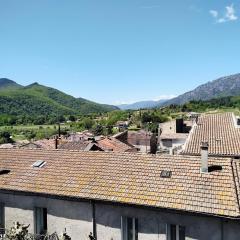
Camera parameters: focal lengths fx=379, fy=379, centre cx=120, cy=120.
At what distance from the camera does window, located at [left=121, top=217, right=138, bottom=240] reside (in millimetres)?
15750

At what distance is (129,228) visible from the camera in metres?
15.9

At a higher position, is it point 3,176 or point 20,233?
point 3,176

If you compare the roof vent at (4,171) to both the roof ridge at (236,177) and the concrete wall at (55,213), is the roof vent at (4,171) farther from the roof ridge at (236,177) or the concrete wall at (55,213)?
the roof ridge at (236,177)

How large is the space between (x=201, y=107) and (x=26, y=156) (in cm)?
17796

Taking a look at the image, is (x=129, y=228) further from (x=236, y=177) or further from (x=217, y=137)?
(x=217, y=137)

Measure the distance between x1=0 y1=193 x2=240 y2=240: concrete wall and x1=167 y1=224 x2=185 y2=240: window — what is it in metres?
0.20

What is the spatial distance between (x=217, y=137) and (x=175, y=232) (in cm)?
1599

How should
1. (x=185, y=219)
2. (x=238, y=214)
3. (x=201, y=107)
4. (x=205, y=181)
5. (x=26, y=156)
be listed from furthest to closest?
(x=201, y=107)
(x=26, y=156)
(x=205, y=181)
(x=185, y=219)
(x=238, y=214)

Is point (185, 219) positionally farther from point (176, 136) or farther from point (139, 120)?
point (139, 120)

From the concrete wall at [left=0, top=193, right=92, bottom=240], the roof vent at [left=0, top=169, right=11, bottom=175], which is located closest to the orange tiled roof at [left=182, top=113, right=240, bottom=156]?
the concrete wall at [left=0, top=193, right=92, bottom=240]

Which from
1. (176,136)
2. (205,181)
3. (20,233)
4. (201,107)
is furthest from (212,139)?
(201,107)

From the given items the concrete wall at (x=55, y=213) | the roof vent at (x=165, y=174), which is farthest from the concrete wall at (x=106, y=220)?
the roof vent at (x=165, y=174)

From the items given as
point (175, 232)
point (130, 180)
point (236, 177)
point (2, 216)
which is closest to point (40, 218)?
point (2, 216)

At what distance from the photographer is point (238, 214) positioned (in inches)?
533
